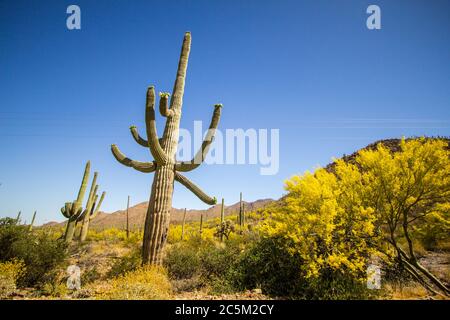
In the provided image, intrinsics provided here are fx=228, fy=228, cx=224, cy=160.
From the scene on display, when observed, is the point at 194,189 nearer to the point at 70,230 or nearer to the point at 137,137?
the point at 137,137

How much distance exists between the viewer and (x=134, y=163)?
6.84 meters

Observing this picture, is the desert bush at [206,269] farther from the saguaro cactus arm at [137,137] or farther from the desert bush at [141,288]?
the saguaro cactus arm at [137,137]

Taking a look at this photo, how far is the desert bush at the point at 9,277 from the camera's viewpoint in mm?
4734

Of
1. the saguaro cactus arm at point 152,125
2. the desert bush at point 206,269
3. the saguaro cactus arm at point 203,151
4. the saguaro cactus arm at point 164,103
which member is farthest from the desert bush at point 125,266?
the saguaro cactus arm at point 164,103

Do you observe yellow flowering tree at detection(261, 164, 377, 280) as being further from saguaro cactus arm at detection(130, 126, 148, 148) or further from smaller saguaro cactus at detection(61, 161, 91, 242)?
smaller saguaro cactus at detection(61, 161, 91, 242)

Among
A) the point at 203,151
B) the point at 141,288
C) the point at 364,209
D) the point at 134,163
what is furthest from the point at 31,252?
the point at 364,209

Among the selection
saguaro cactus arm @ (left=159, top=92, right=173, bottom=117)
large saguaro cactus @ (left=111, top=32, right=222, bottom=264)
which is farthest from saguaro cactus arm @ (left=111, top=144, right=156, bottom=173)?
saguaro cactus arm @ (left=159, top=92, right=173, bottom=117)

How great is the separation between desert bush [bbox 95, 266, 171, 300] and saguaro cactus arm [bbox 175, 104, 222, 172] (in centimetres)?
286

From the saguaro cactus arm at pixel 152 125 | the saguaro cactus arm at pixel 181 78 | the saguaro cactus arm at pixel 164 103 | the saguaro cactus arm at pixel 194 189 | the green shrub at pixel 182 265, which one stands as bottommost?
the green shrub at pixel 182 265

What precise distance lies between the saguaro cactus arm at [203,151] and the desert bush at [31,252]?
176 inches

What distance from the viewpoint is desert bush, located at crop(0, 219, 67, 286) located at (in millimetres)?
6160
